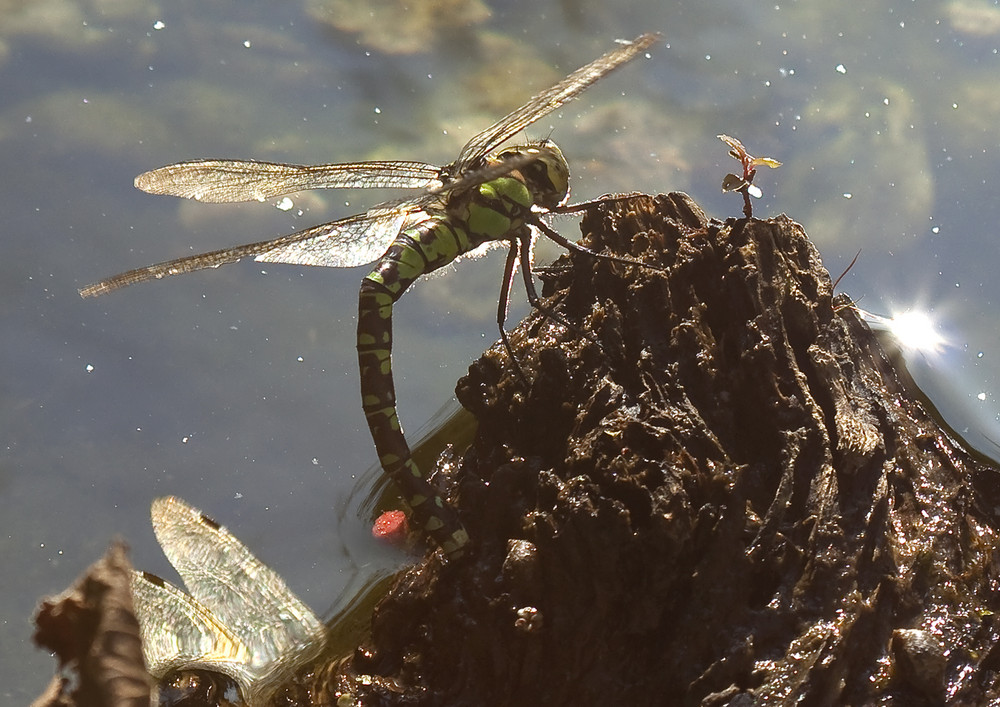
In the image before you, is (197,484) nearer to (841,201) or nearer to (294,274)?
(294,274)

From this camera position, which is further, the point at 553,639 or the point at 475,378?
the point at 475,378

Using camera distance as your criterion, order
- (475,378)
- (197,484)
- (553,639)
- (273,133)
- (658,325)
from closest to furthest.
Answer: (553,639)
(658,325)
(475,378)
(197,484)
(273,133)

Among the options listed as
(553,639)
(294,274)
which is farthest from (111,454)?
(553,639)

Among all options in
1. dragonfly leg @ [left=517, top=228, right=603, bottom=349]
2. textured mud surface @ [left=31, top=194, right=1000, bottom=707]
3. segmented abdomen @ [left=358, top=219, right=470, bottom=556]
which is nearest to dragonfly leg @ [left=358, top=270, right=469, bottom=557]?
segmented abdomen @ [left=358, top=219, right=470, bottom=556]

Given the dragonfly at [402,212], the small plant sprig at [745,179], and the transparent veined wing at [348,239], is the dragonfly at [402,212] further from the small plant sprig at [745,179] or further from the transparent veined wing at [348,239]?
the small plant sprig at [745,179]

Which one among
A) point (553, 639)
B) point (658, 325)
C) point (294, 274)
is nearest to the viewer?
point (553, 639)
